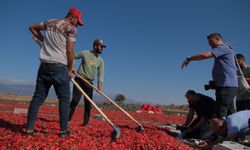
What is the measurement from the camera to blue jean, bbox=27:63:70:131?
5.17 metres

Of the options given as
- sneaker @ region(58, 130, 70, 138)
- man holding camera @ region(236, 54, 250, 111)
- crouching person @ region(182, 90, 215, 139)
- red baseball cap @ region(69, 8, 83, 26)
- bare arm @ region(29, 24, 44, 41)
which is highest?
red baseball cap @ region(69, 8, 83, 26)

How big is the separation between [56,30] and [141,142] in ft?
8.03

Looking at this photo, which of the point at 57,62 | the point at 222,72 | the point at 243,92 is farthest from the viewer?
the point at 243,92

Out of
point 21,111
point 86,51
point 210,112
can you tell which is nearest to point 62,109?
point 86,51

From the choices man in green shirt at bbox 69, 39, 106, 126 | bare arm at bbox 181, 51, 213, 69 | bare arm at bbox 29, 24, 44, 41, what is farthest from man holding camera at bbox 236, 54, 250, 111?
bare arm at bbox 29, 24, 44, 41

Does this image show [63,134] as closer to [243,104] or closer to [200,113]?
[200,113]

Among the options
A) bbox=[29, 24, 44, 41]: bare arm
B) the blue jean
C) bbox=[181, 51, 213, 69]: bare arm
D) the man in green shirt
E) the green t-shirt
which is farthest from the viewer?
the green t-shirt

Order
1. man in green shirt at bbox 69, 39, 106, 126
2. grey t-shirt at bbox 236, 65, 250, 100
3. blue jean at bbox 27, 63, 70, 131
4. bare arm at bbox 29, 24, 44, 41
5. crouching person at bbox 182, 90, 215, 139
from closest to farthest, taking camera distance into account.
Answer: blue jean at bbox 27, 63, 70, 131 → bare arm at bbox 29, 24, 44, 41 → grey t-shirt at bbox 236, 65, 250, 100 → crouching person at bbox 182, 90, 215, 139 → man in green shirt at bbox 69, 39, 106, 126

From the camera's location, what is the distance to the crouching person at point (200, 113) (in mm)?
7211

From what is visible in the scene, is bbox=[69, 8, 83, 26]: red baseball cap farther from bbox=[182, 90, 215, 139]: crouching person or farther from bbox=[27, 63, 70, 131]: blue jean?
bbox=[182, 90, 215, 139]: crouching person

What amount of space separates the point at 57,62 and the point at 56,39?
40 centimetres

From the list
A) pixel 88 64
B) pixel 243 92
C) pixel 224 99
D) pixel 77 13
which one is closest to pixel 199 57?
pixel 224 99

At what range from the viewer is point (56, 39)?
17.2 feet

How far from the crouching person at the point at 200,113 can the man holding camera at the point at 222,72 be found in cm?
74
